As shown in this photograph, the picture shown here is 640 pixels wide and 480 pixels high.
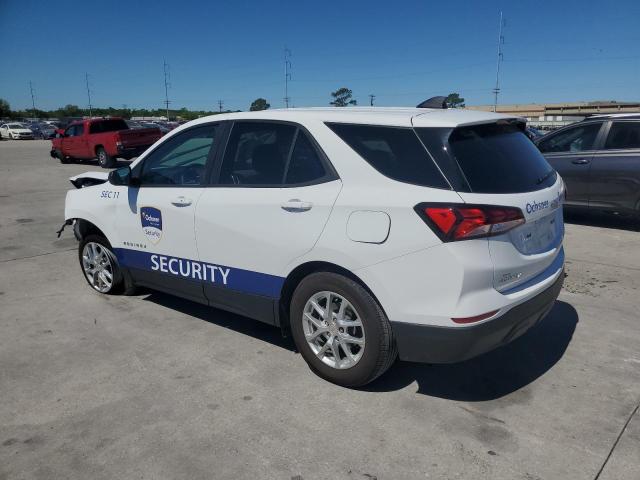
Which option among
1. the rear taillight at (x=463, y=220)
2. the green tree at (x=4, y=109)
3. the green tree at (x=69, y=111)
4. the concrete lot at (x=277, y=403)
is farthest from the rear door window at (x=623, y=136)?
the green tree at (x=69, y=111)

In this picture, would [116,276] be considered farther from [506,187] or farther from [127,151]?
[127,151]

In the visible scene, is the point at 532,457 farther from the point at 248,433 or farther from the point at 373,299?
the point at 248,433

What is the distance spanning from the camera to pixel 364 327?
3.07 m

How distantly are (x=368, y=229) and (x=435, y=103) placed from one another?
140cm

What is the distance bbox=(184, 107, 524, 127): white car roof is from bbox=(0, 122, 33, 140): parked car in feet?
160

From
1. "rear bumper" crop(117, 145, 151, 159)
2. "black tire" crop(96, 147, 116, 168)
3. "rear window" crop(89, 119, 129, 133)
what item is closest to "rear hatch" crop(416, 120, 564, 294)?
"rear bumper" crop(117, 145, 151, 159)

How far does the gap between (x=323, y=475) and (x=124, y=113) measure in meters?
120

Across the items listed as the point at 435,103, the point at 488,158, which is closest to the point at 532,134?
the point at 435,103

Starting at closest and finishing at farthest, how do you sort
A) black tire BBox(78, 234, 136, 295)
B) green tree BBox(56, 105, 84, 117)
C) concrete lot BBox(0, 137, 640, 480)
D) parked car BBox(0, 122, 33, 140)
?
concrete lot BBox(0, 137, 640, 480) < black tire BBox(78, 234, 136, 295) < parked car BBox(0, 122, 33, 140) < green tree BBox(56, 105, 84, 117)

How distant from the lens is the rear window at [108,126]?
1995cm

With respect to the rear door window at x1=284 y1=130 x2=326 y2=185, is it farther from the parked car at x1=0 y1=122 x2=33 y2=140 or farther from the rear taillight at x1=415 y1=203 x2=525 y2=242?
the parked car at x1=0 y1=122 x2=33 y2=140

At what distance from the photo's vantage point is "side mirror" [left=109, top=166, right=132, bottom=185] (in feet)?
14.6

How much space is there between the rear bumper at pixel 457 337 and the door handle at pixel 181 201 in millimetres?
1928

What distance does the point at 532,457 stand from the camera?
→ 104 inches
